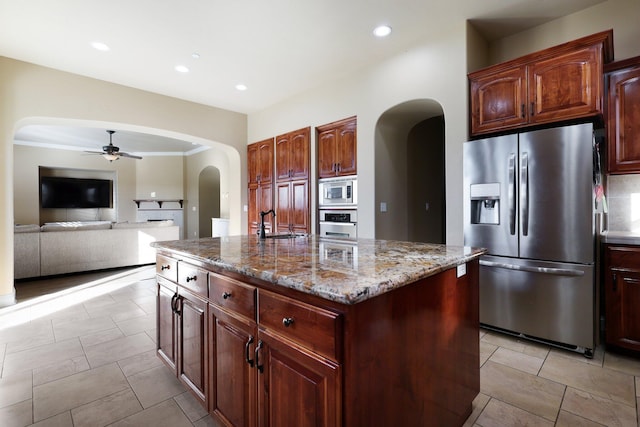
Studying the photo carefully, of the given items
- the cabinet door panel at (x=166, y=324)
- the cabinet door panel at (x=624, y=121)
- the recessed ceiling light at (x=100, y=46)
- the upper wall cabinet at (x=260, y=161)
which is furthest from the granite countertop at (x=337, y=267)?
the upper wall cabinet at (x=260, y=161)

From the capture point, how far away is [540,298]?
2.47 meters

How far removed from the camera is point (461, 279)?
59.2 inches

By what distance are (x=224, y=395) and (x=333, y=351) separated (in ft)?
2.81

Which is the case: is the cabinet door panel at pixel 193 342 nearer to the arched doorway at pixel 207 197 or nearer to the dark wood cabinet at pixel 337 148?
the dark wood cabinet at pixel 337 148

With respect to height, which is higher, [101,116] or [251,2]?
[251,2]

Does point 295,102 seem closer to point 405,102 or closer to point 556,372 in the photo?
point 405,102

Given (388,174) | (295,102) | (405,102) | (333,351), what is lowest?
(333,351)

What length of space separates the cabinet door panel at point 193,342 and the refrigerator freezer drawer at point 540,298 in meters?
2.37

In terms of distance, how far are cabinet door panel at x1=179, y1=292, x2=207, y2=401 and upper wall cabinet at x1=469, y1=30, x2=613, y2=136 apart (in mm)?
2846

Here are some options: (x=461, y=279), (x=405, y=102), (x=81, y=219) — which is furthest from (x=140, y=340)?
(x=81, y=219)

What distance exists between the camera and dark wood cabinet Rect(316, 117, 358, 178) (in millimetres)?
4020

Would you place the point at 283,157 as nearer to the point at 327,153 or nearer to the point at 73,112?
the point at 327,153

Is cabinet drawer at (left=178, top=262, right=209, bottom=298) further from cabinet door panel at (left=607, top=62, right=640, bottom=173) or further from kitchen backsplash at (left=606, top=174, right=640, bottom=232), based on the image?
kitchen backsplash at (left=606, top=174, right=640, bottom=232)

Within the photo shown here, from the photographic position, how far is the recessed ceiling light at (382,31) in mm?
3035
